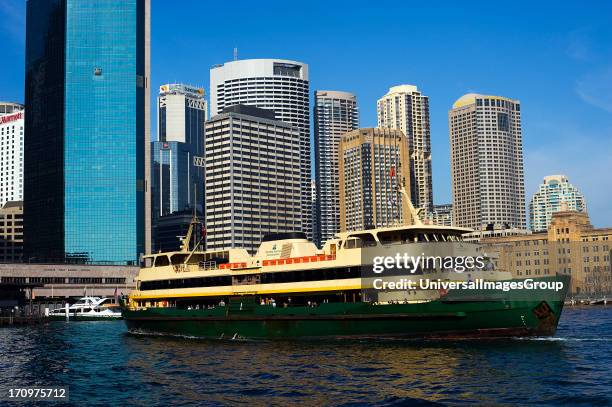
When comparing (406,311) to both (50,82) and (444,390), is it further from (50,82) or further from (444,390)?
(50,82)

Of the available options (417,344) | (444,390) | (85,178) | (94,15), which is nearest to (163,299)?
(417,344)

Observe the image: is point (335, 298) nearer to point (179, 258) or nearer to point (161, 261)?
point (179, 258)

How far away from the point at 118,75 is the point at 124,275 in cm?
4996

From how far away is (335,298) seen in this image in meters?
49.5

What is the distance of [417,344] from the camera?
44531 millimetres

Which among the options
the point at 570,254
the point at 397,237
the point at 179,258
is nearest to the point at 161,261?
the point at 179,258


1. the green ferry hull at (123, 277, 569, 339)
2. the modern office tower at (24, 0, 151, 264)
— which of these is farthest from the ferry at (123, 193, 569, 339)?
the modern office tower at (24, 0, 151, 264)

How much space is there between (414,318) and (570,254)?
14222 centimetres

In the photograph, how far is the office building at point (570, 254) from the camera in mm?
171375

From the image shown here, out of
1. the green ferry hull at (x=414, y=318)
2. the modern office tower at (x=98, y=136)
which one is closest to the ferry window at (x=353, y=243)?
the green ferry hull at (x=414, y=318)

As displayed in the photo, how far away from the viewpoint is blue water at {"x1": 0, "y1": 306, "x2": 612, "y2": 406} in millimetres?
30359

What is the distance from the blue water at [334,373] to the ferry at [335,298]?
1.20 meters

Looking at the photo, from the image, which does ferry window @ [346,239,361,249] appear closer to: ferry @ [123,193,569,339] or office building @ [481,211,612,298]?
ferry @ [123,193,569,339]

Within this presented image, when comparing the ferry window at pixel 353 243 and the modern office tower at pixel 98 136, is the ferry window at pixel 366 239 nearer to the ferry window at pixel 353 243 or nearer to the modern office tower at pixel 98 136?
the ferry window at pixel 353 243
